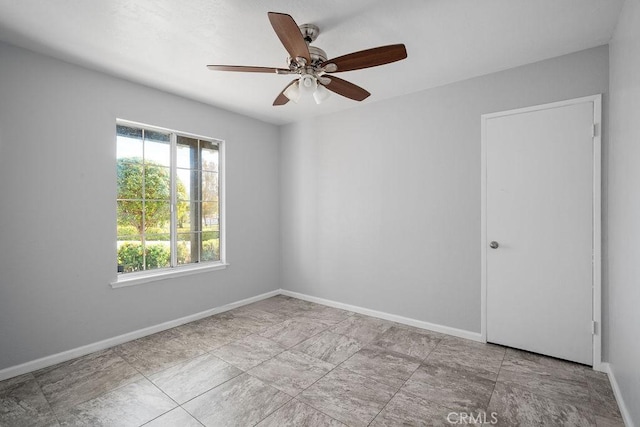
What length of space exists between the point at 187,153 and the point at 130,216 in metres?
1.00

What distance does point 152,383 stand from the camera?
88.3 inches

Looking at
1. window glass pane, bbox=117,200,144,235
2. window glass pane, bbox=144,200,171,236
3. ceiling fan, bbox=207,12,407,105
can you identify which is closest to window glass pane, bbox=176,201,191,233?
window glass pane, bbox=144,200,171,236

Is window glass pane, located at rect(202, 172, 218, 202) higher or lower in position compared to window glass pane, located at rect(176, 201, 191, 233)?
higher

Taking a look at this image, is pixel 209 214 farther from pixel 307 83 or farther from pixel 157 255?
pixel 307 83

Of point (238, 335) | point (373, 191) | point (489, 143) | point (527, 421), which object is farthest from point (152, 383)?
point (489, 143)

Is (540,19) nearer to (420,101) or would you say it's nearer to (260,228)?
(420,101)

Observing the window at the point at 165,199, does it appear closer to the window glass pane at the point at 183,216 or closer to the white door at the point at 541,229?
the window glass pane at the point at 183,216

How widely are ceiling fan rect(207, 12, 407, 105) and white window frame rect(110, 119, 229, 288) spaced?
5.56ft

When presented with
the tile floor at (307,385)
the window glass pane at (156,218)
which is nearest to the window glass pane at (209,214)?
the window glass pane at (156,218)

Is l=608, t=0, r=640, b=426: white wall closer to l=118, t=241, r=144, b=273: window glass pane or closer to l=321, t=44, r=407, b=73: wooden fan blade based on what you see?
l=321, t=44, r=407, b=73: wooden fan blade

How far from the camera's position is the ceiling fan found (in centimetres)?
165

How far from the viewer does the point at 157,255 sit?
3.34 meters

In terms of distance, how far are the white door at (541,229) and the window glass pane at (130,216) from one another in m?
3.58

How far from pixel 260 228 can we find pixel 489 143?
10.1ft
